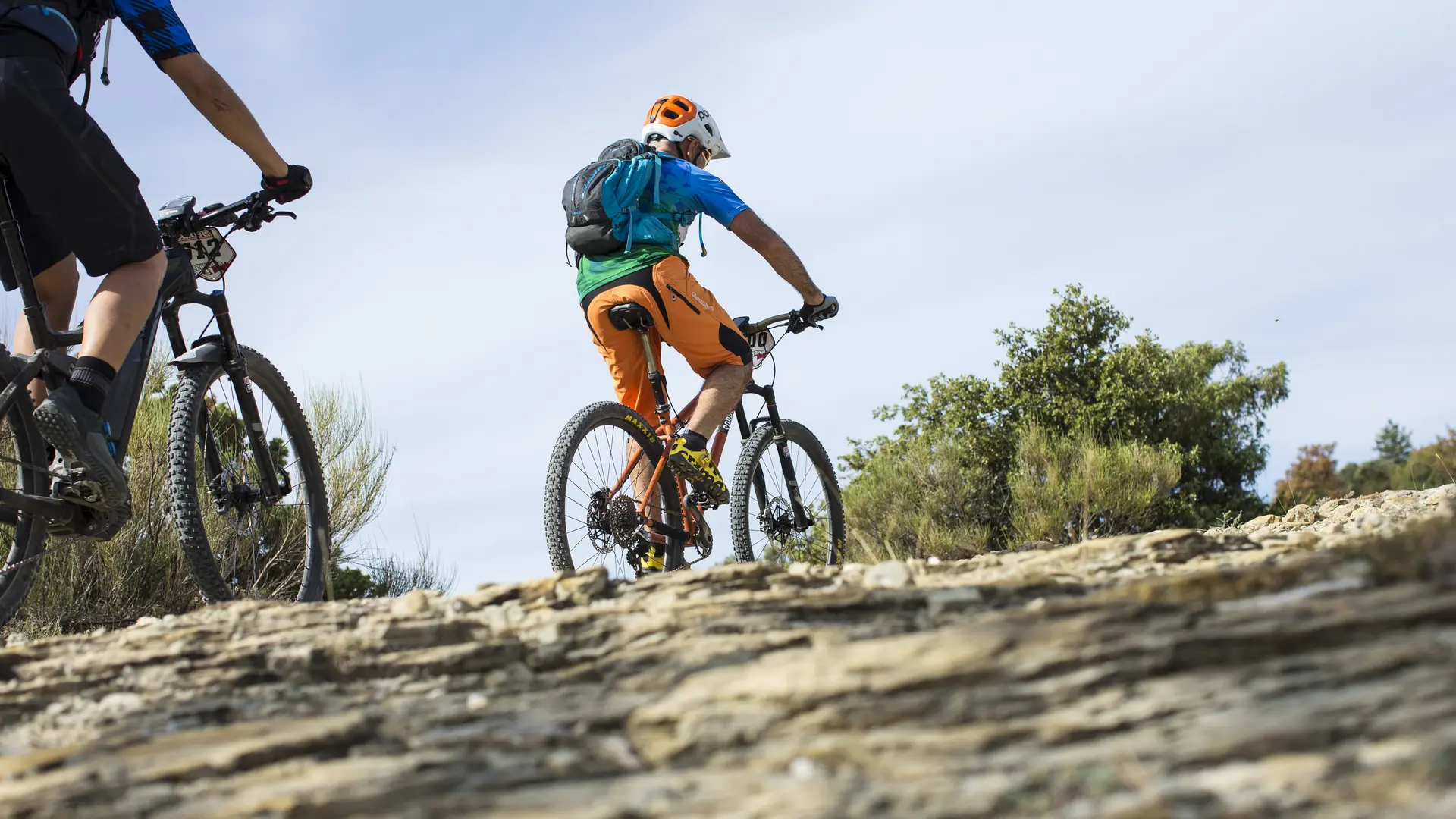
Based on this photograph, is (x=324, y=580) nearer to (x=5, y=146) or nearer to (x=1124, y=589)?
(x=5, y=146)

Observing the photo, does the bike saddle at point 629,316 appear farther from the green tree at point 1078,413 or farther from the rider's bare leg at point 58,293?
the green tree at point 1078,413

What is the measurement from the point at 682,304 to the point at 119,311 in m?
2.20

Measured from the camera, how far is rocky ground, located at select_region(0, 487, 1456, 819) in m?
1.50

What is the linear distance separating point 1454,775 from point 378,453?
9.48m

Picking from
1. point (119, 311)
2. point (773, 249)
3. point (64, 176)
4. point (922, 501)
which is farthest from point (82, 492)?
point (922, 501)

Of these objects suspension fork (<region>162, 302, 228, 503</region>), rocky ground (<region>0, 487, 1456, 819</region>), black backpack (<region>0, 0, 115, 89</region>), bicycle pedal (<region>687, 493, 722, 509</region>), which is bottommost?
rocky ground (<region>0, 487, 1456, 819</region>)

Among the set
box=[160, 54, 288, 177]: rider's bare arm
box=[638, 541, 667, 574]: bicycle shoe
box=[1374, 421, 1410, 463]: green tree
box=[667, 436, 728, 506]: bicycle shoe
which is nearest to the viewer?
box=[160, 54, 288, 177]: rider's bare arm

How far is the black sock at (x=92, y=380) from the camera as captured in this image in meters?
3.23

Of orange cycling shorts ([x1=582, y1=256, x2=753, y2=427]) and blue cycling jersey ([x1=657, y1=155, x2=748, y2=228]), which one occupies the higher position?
blue cycling jersey ([x1=657, y1=155, x2=748, y2=228])

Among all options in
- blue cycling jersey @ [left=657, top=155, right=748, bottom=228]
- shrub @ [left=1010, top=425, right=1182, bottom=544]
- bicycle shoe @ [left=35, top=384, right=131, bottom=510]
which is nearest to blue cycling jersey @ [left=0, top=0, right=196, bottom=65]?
bicycle shoe @ [left=35, top=384, right=131, bottom=510]

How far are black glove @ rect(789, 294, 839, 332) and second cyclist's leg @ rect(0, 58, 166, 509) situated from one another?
311 centimetres

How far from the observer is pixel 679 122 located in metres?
5.45

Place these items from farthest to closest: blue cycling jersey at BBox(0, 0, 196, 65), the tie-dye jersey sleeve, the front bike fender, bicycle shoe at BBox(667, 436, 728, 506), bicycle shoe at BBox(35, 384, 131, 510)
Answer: bicycle shoe at BBox(667, 436, 728, 506)
the front bike fender
the tie-dye jersey sleeve
blue cycling jersey at BBox(0, 0, 196, 65)
bicycle shoe at BBox(35, 384, 131, 510)

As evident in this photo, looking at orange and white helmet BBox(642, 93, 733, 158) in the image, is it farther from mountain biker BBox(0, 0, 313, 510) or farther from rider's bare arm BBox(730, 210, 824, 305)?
mountain biker BBox(0, 0, 313, 510)
